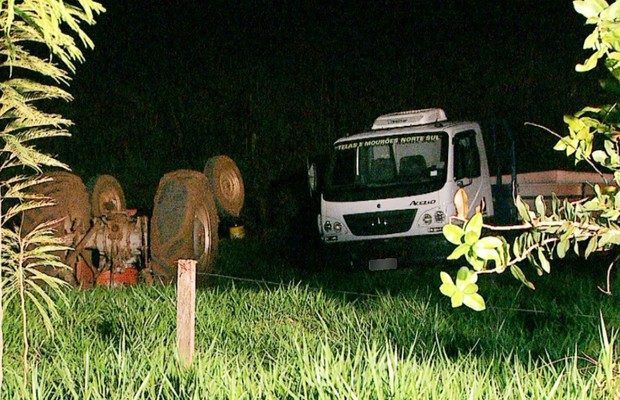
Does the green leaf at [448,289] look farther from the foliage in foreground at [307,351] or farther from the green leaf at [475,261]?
the foliage in foreground at [307,351]

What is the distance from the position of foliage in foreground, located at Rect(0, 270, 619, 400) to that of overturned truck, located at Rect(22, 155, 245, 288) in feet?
3.29

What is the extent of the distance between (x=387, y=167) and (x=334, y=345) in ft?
22.7

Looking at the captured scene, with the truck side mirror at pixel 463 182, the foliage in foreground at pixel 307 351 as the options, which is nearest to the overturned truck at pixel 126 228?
the foliage in foreground at pixel 307 351

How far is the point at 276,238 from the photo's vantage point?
19.0 metres

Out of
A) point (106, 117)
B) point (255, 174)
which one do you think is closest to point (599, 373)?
point (255, 174)

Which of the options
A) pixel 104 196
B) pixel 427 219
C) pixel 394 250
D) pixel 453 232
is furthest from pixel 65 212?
pixel 453 232

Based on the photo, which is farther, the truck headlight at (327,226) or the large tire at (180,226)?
the truck headlight at (327,226)

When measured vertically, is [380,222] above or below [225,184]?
below

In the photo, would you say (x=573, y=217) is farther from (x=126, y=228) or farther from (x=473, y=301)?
(x=126, y=228)

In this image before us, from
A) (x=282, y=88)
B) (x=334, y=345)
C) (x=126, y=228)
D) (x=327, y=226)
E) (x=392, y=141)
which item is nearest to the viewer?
(x=334, y=345)

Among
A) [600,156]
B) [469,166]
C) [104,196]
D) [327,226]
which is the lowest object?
[327,226]

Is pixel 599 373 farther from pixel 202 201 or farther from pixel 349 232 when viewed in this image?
pixel 349 232

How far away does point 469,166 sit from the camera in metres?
13.8

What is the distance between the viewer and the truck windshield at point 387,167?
13758 millimetres
